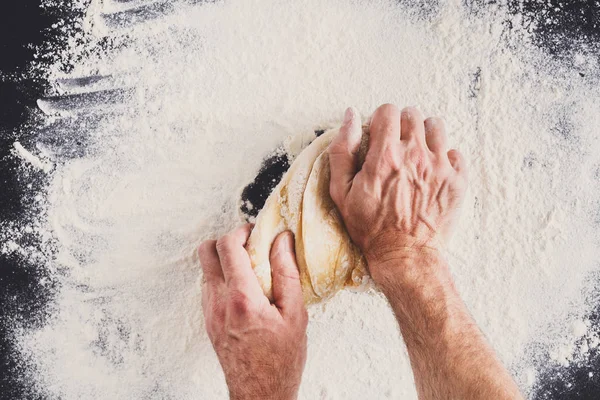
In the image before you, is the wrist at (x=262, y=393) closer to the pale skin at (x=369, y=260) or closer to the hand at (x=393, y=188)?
the pale skin at (x=369, y=260)

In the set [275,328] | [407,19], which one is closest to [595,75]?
[407,19]

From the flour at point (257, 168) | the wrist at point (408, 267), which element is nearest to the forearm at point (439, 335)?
the wrist at point (408, 267)

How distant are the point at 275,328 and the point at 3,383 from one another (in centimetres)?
65

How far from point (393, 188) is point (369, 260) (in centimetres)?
15

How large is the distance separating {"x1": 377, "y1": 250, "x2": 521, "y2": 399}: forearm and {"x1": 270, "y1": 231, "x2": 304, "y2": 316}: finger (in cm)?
17

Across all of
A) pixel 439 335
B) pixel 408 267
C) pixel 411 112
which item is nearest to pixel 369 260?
pixel 408 267

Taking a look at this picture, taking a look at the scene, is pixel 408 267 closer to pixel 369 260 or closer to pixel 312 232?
pixel 369 260

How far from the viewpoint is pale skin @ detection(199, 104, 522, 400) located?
0.93 metres

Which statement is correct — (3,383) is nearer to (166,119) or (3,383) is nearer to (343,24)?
(166,119)

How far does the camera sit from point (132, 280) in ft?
3.51

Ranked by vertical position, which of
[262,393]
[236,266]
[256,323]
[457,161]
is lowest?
[262,393]

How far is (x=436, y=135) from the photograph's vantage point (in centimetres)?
98

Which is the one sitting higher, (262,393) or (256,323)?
(256,323)

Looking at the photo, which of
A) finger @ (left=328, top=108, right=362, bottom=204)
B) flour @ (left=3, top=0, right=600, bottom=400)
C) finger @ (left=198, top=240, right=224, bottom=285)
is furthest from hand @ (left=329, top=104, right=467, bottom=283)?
finger @ (left=198, top=240, right=224, bottom=285)
